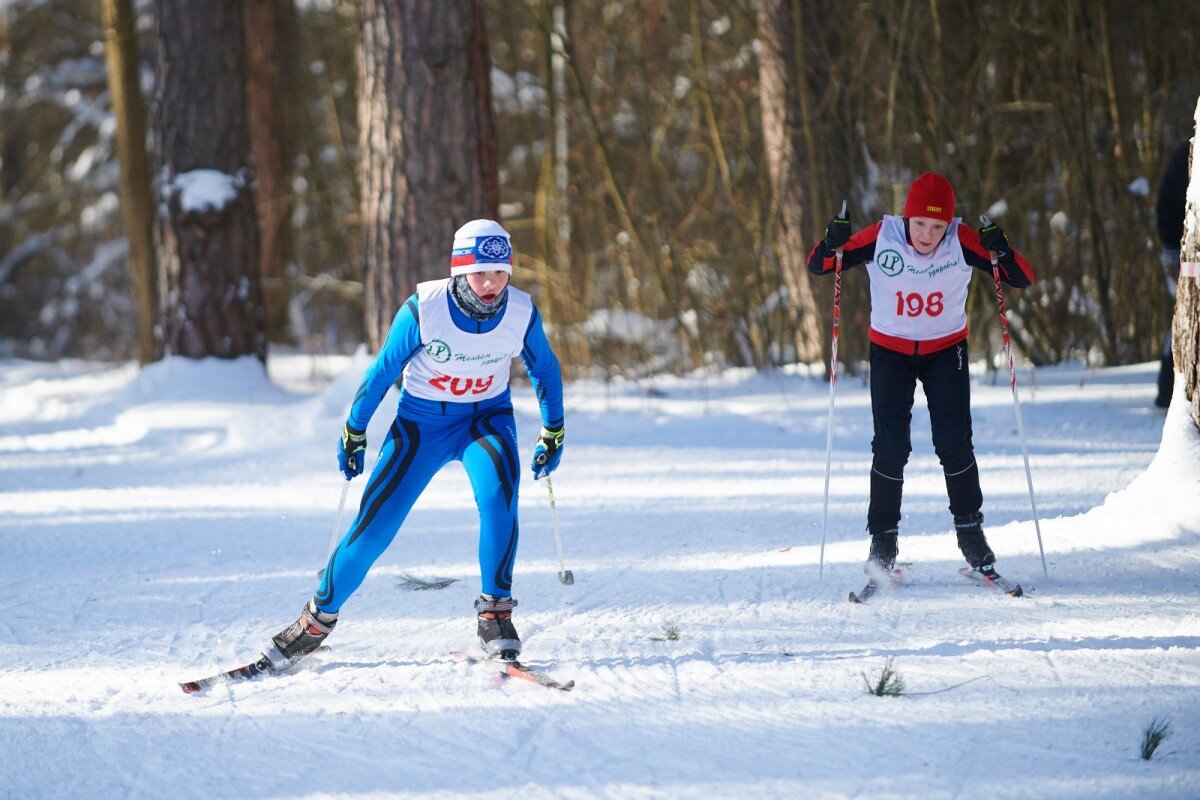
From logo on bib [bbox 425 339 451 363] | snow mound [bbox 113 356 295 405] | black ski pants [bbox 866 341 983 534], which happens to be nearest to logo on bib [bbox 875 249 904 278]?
black ski pants [bbox 866 341 983 534]

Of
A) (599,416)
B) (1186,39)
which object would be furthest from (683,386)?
(1186,39)

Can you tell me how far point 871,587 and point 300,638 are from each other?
245 centimetres

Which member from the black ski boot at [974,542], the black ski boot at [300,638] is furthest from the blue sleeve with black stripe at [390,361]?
the black ski boot at [974,542]

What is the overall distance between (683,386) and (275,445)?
4.25 meters

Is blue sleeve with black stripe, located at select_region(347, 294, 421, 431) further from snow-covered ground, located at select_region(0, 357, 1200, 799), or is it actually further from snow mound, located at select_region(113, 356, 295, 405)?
snow mound, located at select_region(113, 356, 295, 405)

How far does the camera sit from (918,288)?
207 inches

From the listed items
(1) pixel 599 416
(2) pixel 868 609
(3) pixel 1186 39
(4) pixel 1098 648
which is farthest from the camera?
(3) pixel 1186 39

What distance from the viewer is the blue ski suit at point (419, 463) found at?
14.7ft

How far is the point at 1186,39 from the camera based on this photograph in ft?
37.7

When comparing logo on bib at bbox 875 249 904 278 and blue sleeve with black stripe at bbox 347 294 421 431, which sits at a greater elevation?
logo on bib at bbox 875 249 904 278

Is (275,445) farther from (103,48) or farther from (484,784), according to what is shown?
(103,48)

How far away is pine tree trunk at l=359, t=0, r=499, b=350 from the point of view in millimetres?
9820

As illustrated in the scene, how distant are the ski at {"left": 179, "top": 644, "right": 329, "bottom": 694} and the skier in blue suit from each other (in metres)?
0.03

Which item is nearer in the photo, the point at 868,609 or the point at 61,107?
the point at 868,609
